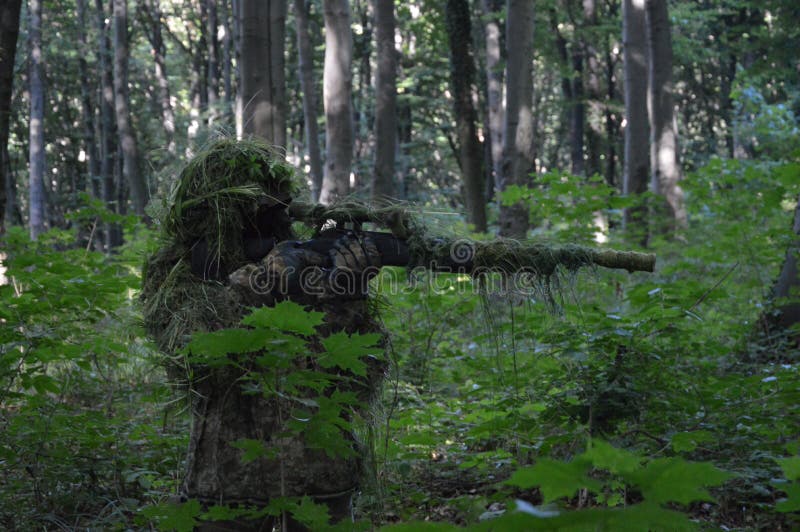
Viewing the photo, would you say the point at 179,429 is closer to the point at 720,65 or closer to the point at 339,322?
the point at 339,322

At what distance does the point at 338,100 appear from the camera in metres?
11.0

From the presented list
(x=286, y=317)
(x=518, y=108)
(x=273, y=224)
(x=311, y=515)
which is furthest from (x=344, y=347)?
(x=518, y=108)

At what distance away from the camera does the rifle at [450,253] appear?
377cm

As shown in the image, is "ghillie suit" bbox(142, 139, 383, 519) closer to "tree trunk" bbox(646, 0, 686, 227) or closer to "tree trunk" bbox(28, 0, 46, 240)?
"tree trunk" bbox(646, 0, 686, 227)

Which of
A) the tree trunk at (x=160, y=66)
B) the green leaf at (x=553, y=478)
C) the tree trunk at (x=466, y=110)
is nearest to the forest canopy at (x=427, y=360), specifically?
the green leaf at (x=553, y=478)

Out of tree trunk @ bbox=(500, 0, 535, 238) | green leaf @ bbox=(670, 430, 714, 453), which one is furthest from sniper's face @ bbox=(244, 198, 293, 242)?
tree trunk @ bbox=(500, 0, 535, 238)

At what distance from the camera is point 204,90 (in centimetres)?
3834

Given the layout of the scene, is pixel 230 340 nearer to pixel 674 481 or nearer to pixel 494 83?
pixel 674 481

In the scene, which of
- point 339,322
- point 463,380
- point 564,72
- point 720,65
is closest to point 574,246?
point 339,322

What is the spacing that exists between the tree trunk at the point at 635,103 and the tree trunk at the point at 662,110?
282 millimetres

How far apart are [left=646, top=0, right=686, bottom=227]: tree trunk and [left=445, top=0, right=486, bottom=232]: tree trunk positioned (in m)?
3.48

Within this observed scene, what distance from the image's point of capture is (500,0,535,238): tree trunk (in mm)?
12516

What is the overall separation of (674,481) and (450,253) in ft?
6.95

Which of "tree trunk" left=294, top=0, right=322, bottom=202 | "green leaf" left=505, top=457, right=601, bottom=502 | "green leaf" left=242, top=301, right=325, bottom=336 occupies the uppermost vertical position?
"tree trunk" left=294, top=0, right=322, bottom=202
